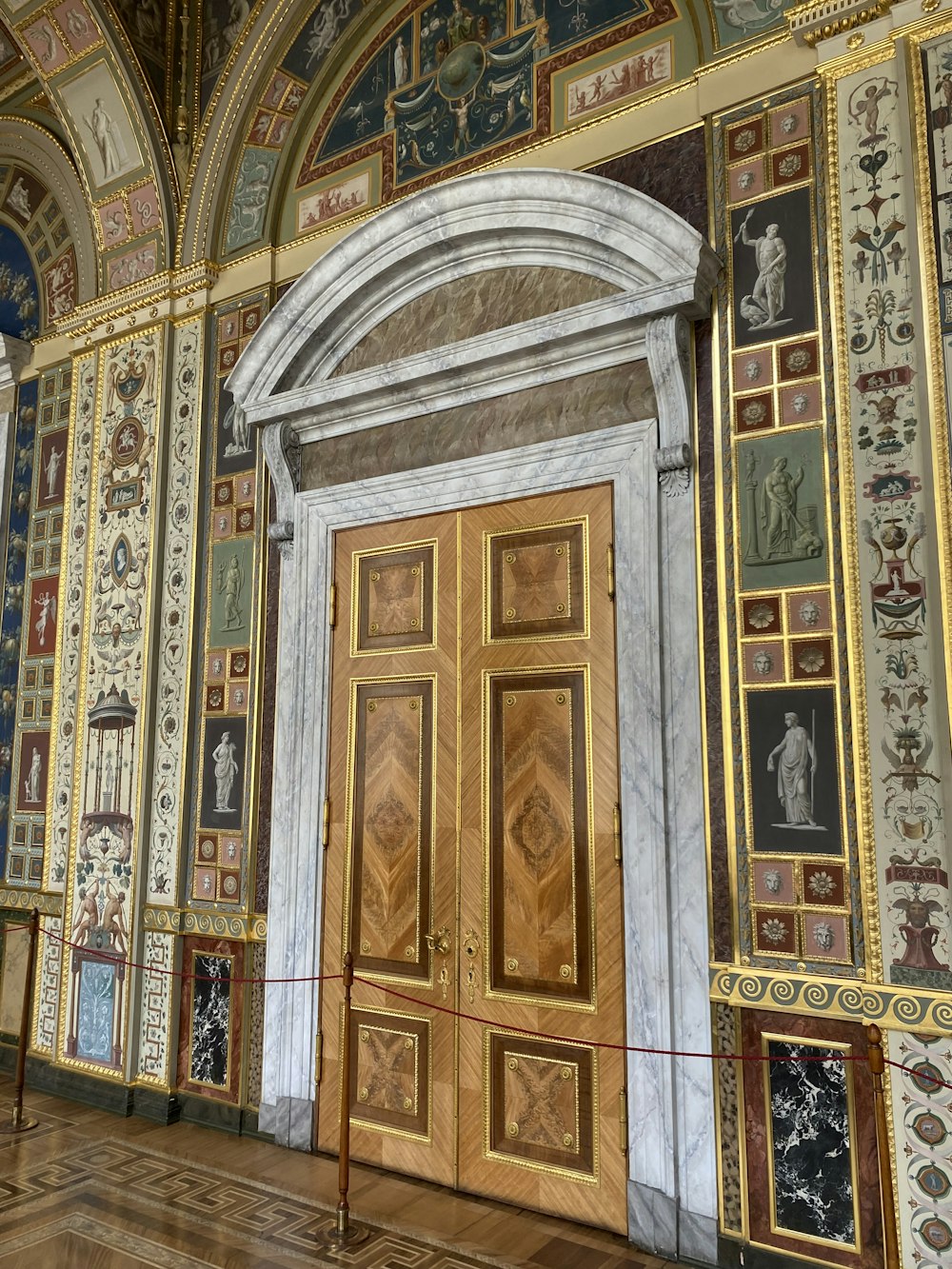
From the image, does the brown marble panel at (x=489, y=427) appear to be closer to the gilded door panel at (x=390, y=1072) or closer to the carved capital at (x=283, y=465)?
the carved capital at (x=283, y=465)

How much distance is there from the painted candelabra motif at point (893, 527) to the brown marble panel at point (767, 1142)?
383mm

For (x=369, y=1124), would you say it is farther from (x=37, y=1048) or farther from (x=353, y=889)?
(x=37, y=1048)

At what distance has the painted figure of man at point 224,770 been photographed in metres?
5.85

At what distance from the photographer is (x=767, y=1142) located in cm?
389

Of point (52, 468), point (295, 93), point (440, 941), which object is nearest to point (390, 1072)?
point (440, 941)

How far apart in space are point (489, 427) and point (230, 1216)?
12.5ft

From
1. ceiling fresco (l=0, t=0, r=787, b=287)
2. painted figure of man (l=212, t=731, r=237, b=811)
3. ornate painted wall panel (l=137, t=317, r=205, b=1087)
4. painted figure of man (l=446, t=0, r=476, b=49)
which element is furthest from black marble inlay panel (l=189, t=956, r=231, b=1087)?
painted figure of man (l=446, t=0, r=476, b=49)

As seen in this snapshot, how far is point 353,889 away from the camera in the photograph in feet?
17.3

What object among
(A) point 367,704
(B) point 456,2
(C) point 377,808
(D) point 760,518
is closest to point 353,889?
(C) point 377,808

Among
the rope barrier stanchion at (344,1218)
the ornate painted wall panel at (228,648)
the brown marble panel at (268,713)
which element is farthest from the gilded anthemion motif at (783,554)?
the ornate painted wall panel at (228,648)

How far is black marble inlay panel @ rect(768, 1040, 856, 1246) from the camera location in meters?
3.72

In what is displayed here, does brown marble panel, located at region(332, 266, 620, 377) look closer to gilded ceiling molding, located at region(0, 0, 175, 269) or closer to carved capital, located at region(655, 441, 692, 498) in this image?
carved capital, located at region(655, 441, 692, 498)

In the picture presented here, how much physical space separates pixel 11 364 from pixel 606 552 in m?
5.41

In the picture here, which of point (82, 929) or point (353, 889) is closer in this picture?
point (353, 889)
